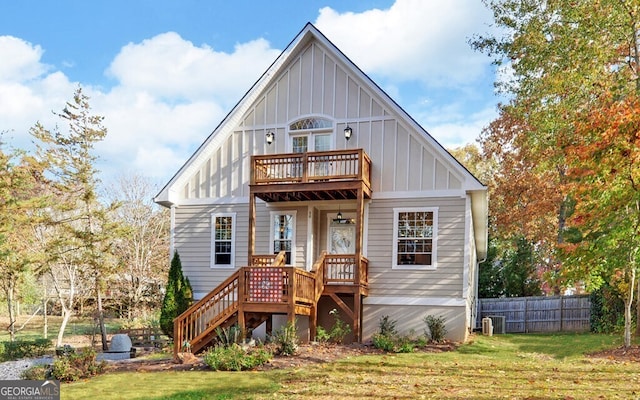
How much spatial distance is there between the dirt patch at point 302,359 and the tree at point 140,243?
1058cm

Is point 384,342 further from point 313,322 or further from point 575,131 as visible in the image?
point 575,131

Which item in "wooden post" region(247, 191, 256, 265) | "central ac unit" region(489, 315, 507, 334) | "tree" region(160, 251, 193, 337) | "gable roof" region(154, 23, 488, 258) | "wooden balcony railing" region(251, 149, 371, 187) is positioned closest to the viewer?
"wooden balcony railing" region(251, 149, 371, 187)

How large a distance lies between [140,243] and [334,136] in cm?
1252

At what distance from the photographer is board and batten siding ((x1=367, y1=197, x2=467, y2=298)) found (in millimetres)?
14016

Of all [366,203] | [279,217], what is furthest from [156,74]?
[366,203]

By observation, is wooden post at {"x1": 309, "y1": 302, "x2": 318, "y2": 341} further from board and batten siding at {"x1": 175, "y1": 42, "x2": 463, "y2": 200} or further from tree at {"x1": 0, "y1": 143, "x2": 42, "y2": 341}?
tree at {"x1": 0, "y1": 143, "x2": 42, "y2": 341}

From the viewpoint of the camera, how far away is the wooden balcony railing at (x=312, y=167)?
13.8 m

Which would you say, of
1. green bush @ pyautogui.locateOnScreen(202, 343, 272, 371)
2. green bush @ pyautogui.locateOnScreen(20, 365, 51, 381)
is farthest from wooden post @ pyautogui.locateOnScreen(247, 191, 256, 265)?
green bush @ pyautogui.locateOnScreen(20, 365, 51, 381)

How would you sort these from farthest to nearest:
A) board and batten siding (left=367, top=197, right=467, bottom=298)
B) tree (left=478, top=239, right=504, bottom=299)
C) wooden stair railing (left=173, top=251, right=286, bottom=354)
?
tree (left=478, top=239, right=504, bottom=299)
board and batten siding (left=367, top=197, right=467, bottom=298)
wooden stair railing (left=173, top=251, right=286, bottom=354)

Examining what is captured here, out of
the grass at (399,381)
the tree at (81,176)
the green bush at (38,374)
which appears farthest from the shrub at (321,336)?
the tree at (81,176)

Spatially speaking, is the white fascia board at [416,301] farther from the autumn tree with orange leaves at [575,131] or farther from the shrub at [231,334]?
the shrub at [231,334]

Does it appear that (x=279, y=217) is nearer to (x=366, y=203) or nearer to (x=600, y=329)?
(x=366, y=203)

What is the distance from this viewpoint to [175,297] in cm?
1518

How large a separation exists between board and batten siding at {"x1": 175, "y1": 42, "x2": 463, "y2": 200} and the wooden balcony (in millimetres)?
779
